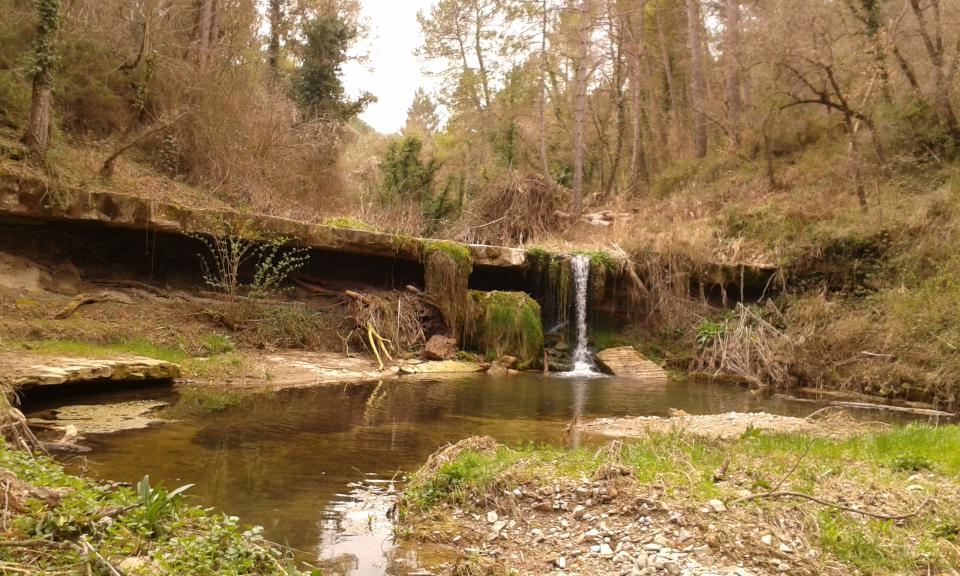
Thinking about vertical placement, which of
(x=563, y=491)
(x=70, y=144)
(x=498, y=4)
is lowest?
(x=563, y=491)

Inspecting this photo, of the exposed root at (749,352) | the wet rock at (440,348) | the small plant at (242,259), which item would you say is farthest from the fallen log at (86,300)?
the exposed root at (749,352)

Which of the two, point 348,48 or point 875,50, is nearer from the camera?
point 875,50

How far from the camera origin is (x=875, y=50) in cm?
1666

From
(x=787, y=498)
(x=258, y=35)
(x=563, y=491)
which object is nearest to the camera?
(x=787, y=498)

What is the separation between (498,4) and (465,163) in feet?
23.9

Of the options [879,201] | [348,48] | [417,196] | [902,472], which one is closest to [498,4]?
[348,48]

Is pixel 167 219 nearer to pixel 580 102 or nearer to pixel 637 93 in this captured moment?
pixel 580 102

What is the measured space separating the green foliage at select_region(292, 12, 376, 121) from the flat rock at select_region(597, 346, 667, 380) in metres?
13.0

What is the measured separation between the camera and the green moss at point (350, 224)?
16562 millimetres

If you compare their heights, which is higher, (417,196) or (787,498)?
(417,196)

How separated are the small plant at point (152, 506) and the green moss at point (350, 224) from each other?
12.8m

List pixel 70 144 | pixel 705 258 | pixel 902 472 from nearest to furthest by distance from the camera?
pixel 902 472, pixel 70 144, pixel 705 258

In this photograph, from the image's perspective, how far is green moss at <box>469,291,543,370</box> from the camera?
16297mm

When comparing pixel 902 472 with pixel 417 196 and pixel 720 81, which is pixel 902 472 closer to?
pixel 417 196
